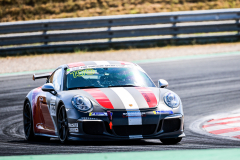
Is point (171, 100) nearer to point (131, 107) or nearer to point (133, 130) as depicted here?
point (131, 107)

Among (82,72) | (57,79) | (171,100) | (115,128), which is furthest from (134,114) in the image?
(57,79)

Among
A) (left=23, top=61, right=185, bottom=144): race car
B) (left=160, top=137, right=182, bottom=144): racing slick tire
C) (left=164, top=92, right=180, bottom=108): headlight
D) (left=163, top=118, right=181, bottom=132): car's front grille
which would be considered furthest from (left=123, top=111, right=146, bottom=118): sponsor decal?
(left=160, top=137, right=182, bottom=144): racing slick tire

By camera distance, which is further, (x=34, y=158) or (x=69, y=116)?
(x=69, y=116)

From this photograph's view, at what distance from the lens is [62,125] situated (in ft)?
20.1

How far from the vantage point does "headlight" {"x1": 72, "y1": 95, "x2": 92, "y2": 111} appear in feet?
19.1

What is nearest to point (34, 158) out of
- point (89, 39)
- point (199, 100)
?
point (199, 100)

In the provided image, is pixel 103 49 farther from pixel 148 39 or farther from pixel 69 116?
pixel 69 116

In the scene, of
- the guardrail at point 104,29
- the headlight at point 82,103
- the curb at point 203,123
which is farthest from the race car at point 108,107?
the guardrail at point 104,29

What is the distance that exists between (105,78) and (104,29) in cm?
898

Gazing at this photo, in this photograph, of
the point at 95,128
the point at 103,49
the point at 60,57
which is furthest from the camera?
the point at 103,49

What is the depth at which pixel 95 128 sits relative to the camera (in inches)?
226

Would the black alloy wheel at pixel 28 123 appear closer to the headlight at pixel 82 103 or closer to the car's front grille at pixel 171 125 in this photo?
the headlight at pixel 82 103

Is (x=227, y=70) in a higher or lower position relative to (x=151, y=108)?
lower

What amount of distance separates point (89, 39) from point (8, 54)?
272cm
